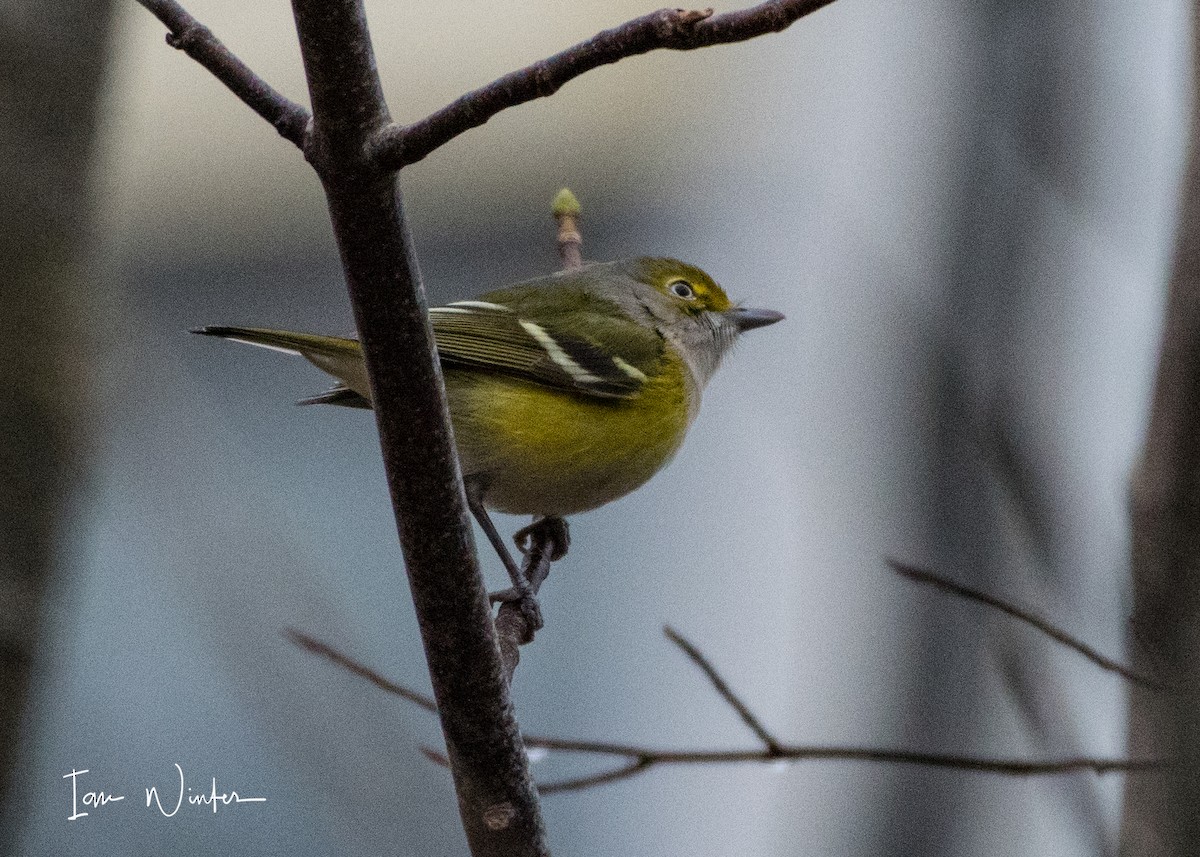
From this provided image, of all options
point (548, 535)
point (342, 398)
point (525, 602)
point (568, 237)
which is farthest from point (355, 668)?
point (568, 237)

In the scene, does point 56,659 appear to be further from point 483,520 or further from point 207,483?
point 483,520

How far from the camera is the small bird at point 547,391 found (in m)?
3.60

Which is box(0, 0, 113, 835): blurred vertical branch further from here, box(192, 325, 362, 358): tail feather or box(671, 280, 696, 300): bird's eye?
box(671, 280, 696, 300): bird's eye

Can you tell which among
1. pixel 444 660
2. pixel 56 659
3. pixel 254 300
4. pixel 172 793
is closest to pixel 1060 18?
pixel 444 660

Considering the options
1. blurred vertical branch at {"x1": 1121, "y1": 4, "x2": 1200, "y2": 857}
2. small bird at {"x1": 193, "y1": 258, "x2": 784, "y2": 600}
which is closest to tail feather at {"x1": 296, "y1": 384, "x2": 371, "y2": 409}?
small bird at {"x1": 193, "y1": 258, "x2": 784, "y2": 600}

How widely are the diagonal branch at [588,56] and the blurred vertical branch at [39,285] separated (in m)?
1.23

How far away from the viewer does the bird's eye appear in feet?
15.7

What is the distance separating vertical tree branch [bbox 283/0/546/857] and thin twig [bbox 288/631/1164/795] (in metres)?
0.22

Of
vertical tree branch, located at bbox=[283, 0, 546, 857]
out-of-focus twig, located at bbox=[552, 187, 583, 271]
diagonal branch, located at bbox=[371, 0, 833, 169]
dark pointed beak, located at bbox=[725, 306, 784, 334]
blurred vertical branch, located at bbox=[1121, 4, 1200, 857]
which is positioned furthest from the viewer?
dark pointed beak, located at bbox=[725, 306, 784, 334]

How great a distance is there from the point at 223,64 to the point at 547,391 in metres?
2.00

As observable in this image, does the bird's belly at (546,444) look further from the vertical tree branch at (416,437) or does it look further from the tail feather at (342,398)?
the vertical tree branch at (416,437)

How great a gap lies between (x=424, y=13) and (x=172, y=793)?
7.58m
